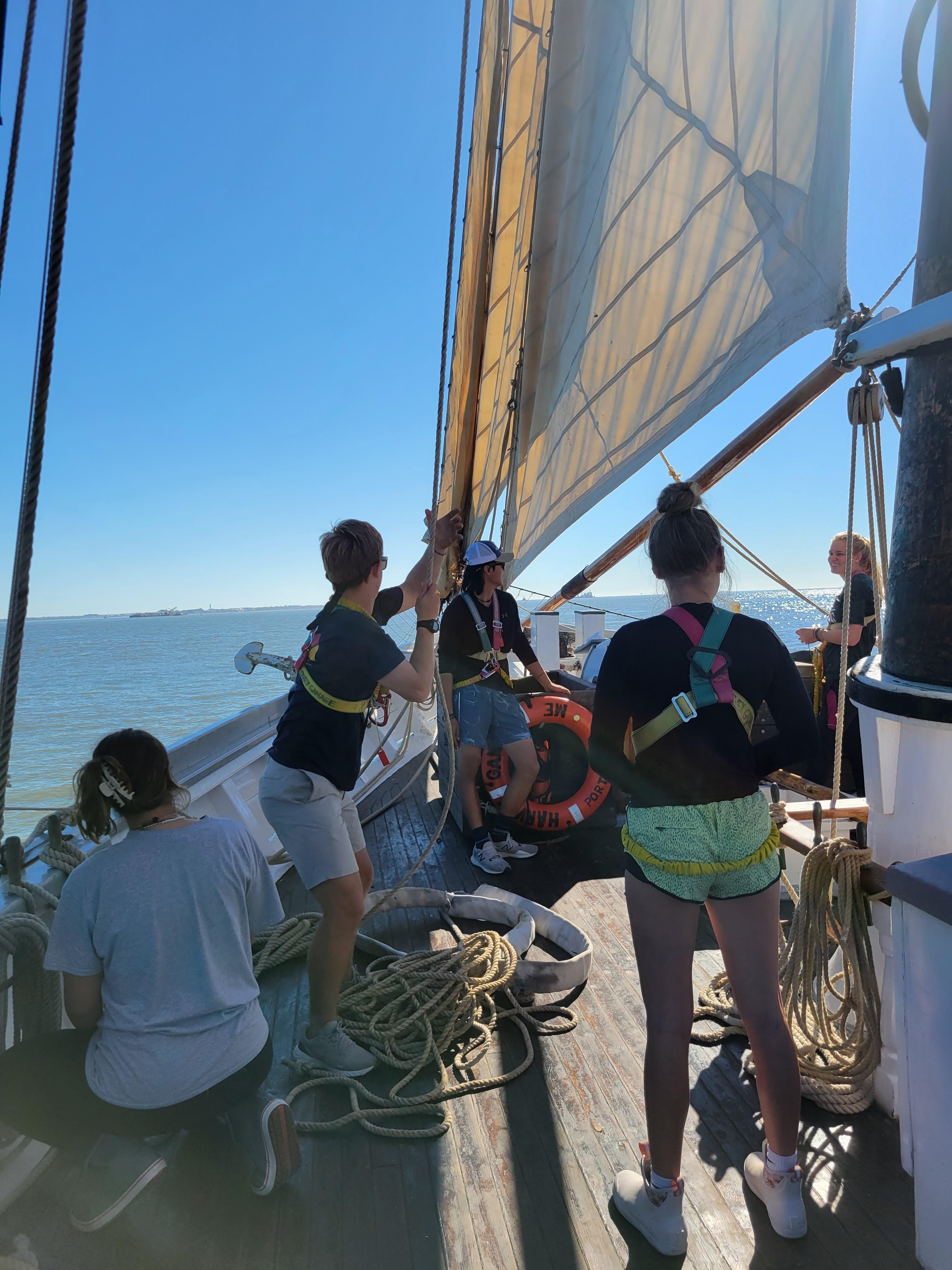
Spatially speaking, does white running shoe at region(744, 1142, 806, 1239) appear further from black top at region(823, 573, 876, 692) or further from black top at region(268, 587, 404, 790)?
black top at region(823, 573, 876, 692)

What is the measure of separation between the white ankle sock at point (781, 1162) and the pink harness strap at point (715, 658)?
937 millimetres

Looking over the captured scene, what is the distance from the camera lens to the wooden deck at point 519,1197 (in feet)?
4.84

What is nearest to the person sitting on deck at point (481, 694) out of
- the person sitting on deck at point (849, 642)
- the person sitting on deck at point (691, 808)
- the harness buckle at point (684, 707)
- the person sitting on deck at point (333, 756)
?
the person sitting on deck at point (849, 642)

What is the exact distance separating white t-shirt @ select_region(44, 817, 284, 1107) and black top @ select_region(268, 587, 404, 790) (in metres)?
0.50

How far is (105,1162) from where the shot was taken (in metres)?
1.48

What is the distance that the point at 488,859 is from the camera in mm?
3641

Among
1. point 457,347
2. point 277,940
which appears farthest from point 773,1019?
point 457,347

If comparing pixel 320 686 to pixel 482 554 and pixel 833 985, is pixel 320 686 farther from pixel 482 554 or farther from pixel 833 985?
pixel 482 554

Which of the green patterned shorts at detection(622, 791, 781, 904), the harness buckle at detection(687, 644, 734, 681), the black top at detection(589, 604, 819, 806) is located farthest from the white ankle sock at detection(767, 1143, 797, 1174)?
the harness buckle at detection(687, 644, 734, 681)

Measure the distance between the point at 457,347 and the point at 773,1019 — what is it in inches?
153

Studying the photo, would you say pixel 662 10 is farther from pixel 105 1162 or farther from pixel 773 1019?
pixel 105 1162

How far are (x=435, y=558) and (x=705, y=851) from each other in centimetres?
139

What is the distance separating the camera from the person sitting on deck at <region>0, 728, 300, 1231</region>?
145cm

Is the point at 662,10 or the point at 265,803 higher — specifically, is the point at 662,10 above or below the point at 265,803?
above
